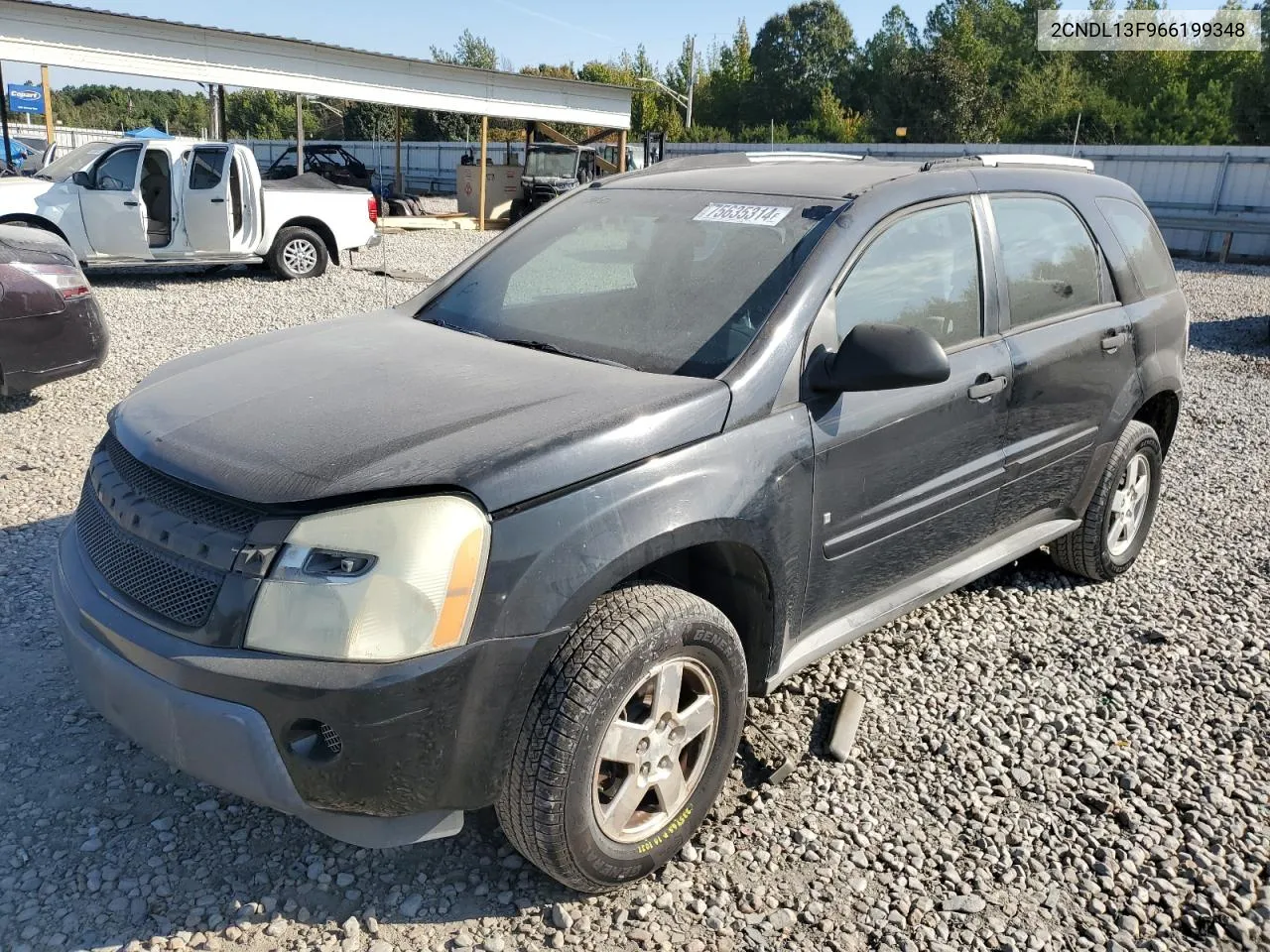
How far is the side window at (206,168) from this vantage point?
12039 millimetres

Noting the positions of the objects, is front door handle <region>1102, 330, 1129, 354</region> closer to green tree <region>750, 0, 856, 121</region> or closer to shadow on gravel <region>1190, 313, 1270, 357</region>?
shadow on gravel <region>1190, 313, 1270, 357</region>

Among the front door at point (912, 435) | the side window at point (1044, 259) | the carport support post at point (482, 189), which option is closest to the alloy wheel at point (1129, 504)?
the side window at point (1044, 259)

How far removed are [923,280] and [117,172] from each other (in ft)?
37.1

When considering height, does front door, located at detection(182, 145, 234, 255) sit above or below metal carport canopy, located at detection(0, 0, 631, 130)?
below

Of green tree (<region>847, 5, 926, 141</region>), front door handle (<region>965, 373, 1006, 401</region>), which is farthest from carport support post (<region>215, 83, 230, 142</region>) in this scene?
green tree (<region>847, 5, 926, 141</region>)

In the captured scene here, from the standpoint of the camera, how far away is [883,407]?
301 cm

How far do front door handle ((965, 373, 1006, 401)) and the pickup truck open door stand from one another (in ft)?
36.4

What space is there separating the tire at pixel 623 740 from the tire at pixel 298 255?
11.9 metres

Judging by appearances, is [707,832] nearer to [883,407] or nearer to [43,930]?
[883,407]

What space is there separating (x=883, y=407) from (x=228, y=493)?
1.88 meters

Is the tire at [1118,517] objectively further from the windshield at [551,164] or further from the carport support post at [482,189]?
the windshield at [551,164]

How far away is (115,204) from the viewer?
37.6 feet

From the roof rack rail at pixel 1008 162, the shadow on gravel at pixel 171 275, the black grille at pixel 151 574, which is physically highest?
the roof rack rail at pixel 1008 162

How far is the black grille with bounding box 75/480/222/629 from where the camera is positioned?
2.17m
